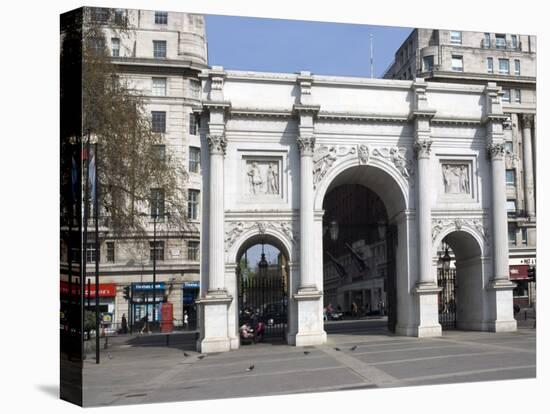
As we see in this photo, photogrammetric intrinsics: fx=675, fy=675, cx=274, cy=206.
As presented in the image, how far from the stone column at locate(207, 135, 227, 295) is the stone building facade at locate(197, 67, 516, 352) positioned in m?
0.04

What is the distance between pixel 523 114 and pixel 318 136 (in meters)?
7.75

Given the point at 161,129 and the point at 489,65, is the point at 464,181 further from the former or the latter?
the point at 161,129

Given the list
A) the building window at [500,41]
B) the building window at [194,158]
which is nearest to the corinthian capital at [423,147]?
the building window at [500,41]

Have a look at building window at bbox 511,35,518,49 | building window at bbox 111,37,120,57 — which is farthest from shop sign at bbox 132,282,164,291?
building window at bbox 511,35,518,49

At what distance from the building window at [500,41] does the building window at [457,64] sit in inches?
104

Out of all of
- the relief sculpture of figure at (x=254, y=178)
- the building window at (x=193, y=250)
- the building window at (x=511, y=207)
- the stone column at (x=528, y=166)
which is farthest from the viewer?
the building window at (x=193, y=250)

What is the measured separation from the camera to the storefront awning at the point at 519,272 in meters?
25.5

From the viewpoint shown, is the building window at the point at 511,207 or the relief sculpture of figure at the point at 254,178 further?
the building window at the point at 511,207

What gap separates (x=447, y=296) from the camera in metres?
32.2

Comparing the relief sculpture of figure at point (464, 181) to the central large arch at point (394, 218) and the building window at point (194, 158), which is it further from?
the building window at point (194, 158)

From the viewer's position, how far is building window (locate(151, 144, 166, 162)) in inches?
1005

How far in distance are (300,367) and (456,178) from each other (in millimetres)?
12879

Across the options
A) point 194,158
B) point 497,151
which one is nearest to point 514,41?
point 497,151

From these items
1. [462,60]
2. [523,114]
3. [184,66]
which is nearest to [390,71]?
[462,60]
